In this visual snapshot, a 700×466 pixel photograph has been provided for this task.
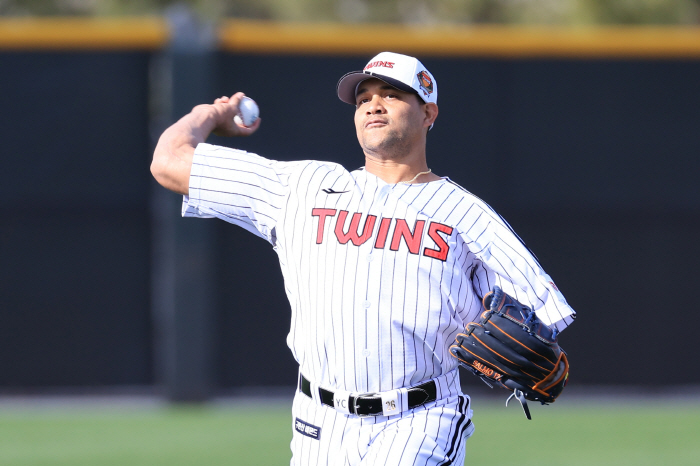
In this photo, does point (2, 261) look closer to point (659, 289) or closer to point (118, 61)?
point (118, 61)

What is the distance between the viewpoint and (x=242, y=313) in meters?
7.93

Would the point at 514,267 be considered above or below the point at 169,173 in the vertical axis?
below

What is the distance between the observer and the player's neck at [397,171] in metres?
3.42

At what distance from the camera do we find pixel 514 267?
3.15 meters

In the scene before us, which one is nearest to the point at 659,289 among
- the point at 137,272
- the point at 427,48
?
the point at 427,48

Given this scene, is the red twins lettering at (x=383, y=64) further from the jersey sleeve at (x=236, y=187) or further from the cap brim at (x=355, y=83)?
the jersey sleeve at (x=236, y=187)

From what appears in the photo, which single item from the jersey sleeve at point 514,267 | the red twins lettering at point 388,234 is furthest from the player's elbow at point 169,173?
the jersey sleeve at point 514,267

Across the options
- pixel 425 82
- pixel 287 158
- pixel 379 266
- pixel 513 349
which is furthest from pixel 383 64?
pixel 287 158

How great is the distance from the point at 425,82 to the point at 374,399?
117cm

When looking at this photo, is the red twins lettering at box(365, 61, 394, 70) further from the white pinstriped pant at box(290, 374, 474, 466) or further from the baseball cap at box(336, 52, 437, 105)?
the white pinstriped pant at box(290, 374, 474, 466)

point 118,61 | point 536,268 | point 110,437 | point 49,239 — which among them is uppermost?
point 118,61

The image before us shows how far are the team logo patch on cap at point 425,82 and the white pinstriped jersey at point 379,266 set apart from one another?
370mm

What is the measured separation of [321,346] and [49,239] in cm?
518

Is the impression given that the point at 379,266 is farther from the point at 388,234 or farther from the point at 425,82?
the point at 425,82
